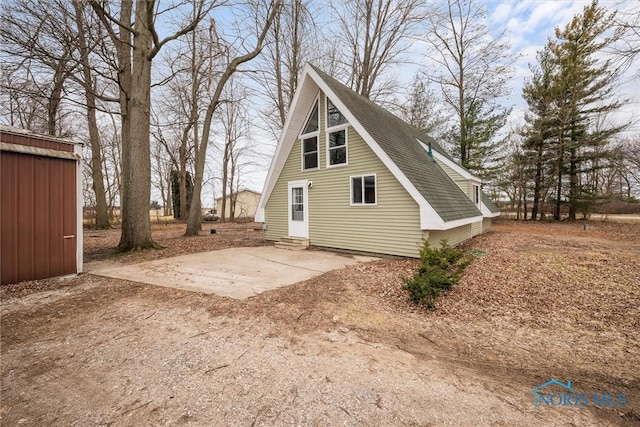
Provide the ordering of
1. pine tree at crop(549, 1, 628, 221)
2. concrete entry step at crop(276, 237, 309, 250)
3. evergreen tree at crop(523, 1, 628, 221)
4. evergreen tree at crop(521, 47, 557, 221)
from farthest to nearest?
evergreen tree at crop(521, 47, 557, 221) < evergreen tree at crop(523, 1, 628, 221) < pine tree at crop(549, 1, 628, 221) < concrete entry step at crop(276, 237, 309, 250)

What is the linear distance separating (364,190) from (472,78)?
61.5 ft

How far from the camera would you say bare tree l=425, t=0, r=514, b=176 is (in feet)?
64.1

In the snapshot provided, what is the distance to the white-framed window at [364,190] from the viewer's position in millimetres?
8805

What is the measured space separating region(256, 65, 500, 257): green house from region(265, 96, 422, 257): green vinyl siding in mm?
30

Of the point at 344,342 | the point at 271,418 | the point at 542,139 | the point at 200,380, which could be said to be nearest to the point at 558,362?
the point at 344,342

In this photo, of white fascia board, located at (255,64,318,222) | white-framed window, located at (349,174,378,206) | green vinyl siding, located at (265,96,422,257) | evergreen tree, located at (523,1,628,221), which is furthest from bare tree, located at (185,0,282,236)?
evergreen tree, located at (523,1,628,221)

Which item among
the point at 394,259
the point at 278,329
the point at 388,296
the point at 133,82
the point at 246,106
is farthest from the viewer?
the point at 246,106

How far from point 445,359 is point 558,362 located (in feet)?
3.87

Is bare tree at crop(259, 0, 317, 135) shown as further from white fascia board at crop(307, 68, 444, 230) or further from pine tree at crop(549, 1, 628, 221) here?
pine tree at crop(549, 1, 628, 221)

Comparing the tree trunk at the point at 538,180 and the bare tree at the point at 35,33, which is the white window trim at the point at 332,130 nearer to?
the bare tree at the point at 35,33

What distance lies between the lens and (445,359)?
2963 mm

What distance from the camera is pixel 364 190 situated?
29.6 ft

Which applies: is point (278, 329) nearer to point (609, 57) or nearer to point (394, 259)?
point (394, 259)

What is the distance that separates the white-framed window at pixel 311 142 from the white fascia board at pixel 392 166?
124cm
